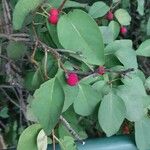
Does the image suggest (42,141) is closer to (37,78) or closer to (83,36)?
(37,78)

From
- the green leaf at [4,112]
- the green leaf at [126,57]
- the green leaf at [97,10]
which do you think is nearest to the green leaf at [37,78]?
the green leaf at [126,57]

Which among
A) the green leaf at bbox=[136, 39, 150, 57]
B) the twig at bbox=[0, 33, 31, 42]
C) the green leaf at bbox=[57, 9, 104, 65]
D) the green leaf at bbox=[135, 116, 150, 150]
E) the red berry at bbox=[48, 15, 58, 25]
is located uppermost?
the red berry at bbox=[48, 15, 58, 25]

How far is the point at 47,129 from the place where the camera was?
94cm

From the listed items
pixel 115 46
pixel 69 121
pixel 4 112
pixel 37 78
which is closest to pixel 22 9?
pixel 37 78

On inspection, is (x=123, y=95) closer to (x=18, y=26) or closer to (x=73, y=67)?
(x=73, y=67)

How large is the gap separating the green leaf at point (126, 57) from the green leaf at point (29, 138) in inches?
10.6

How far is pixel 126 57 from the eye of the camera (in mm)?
Result: 1109

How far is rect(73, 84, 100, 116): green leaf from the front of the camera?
105 cm

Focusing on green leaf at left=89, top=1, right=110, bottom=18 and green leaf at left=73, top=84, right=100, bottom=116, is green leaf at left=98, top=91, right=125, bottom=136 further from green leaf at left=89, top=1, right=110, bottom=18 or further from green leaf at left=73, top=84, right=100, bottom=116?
green leaf at left=89, top=1, right=110, bottom=18

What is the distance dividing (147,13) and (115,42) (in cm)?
102

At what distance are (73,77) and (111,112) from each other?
174 millimetres

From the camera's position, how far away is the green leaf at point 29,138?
1.02 meters

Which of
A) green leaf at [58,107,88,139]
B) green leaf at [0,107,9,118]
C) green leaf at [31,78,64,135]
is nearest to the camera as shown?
green leaf at [31,78,64,135]

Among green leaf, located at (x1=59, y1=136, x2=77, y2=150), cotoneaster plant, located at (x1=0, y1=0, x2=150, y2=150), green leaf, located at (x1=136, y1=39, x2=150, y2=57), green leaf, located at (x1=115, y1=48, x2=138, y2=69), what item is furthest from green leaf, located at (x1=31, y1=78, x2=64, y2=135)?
green leaf, located at (x1=136, y1=39, x2=150, y2=57)
